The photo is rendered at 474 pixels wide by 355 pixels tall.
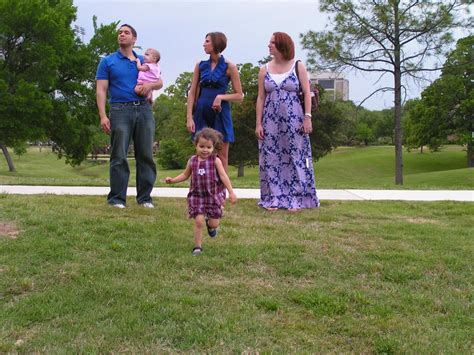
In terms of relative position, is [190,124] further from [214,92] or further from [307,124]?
[307,124]

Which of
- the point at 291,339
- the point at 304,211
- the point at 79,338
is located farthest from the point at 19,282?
the point at 304,211

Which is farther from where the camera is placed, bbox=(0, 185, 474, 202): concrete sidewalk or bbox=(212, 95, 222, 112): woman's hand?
bbox=(0, 185, 474, 202): concrete sidewalk

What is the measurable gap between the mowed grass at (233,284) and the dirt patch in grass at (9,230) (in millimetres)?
25

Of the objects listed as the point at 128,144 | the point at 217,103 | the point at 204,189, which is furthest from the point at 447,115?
the point at 204,189

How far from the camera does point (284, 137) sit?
600cm

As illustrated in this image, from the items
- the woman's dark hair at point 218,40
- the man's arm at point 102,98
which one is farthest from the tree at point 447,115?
the man's arm at point 102,98

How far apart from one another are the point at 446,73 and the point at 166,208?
19048 mm

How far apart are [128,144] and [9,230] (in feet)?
5.54

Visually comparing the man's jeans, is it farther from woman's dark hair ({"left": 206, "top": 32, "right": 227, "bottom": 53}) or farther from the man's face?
woman's dark hair ({"left": 206, "top": 32, "right": 227, "bottom": 53})

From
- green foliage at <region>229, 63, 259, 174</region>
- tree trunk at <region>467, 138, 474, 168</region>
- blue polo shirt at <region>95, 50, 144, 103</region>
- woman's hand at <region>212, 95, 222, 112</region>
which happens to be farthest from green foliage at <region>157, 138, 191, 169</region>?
woman's hand at <region>212, 95, 222, 112</region>

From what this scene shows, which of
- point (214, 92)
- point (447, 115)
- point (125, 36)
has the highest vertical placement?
point (447, 115)

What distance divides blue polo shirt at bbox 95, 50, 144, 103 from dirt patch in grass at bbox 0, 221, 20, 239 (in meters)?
1.73

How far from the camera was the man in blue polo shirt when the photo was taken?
18.4 ft

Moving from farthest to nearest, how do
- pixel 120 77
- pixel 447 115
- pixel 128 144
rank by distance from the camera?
pixel 447 115 → pixel 128 144 → pixel 120 77
